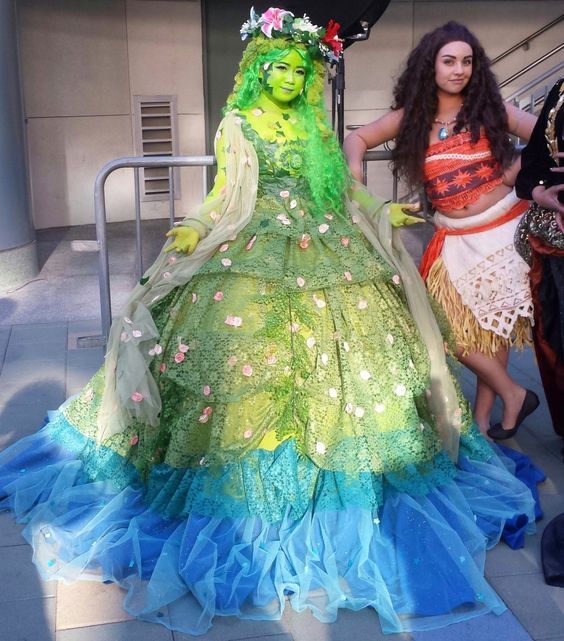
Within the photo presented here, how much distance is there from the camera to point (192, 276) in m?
3.13

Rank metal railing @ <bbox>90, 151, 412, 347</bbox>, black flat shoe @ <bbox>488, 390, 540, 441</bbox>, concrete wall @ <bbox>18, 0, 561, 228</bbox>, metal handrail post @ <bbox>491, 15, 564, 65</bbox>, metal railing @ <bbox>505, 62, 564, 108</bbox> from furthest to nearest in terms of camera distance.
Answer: metal handrail post @ <bbox>491, 15, 564, 65</bbox>
concrete wall @ <bbox>18, 0, 561, 228</bbox>
metal railing @ <bbox>505, 62, 564, 108</bbox>
metal railing @ <bbox>90, 151, 412, 347</bbox>
black flat shoe @ <bbox>488, 390, 540, 441</bbox>

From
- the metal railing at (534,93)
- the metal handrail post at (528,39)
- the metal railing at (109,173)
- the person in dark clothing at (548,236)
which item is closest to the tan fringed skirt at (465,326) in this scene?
the person in dark clothing at (548,236)

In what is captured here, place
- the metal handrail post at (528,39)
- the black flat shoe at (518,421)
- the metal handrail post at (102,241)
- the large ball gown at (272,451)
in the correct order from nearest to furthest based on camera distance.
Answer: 1. the large ball gown at (272,451)
2. the black flat shoe at (518,421)
3. the metal handrail post at (102,241)
4. the metal handrail post at (528,39)

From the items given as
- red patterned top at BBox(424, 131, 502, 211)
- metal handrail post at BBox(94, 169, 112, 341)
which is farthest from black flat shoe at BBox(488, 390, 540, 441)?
metal handrail post at BBox(94, 169, 112, 341)

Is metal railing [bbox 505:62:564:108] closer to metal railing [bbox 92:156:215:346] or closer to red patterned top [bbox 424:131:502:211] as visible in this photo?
metal railing [bbox 92:156:215:346]

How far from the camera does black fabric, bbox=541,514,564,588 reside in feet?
9.37

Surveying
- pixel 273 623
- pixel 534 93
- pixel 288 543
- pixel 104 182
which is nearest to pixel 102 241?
pixel 104 182

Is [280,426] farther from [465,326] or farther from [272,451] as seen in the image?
[465,326]

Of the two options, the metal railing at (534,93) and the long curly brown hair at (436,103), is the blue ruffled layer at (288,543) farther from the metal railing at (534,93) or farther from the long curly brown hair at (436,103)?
the metal railing at (534,93)

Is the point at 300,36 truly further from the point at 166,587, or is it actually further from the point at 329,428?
the point at 166,587

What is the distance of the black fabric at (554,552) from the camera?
9.37 feet

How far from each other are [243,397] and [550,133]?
4.95 feet

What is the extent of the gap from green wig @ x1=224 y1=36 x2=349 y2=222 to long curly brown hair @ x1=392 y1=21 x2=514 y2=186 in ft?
1.05

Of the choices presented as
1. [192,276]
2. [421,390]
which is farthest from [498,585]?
[192,276]
